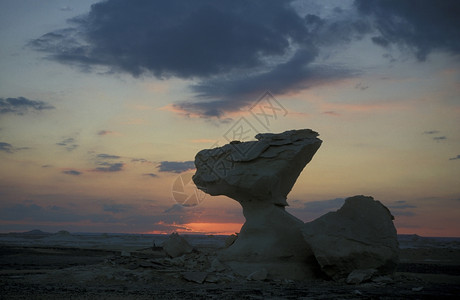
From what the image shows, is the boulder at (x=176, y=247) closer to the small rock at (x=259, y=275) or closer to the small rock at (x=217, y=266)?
the small rock at (x=217, y=266)

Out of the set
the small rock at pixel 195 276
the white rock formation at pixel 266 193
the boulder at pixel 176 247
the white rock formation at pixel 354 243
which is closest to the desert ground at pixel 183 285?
the small rock at pixel 195 276

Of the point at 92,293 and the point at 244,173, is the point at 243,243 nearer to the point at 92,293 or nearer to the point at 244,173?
the point at 244,173

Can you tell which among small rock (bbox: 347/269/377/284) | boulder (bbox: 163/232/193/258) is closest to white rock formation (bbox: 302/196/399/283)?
small rock (bbox: 347/269/377/284)

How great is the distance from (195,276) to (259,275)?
2.09 meters

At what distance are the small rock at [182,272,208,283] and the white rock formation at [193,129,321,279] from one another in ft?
5.34

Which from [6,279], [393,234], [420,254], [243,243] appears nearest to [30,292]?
[6,279]

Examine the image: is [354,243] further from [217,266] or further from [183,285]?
[183,285]

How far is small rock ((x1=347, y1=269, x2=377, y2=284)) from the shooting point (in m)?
13.3

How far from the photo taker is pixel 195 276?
13.9 m

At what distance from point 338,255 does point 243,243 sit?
143 inches

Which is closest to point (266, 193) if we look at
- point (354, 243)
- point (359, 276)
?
point (354, 243)

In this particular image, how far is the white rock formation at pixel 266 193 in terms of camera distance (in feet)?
50.2

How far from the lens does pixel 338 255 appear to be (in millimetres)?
13930

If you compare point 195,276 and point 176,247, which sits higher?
point 176,247
